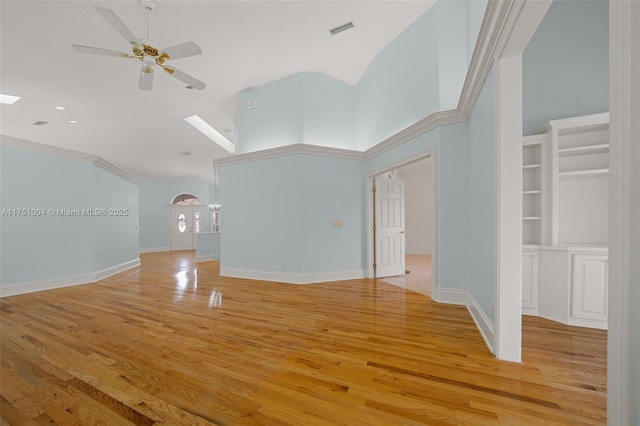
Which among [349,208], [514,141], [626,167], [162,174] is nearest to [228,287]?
[349,208]

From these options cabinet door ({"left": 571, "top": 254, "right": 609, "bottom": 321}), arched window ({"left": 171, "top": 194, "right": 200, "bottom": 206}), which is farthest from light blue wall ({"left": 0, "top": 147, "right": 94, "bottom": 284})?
arched window ({"left": 171, "top": 194, "right": 200, "bottom": 206})

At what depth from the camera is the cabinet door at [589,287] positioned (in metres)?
3.01

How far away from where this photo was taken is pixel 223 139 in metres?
9.54

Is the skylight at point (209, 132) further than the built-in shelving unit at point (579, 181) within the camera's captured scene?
Yes

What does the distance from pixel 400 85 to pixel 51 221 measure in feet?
23.5

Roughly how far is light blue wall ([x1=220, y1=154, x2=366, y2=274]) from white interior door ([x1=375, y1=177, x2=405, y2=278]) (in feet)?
1.20

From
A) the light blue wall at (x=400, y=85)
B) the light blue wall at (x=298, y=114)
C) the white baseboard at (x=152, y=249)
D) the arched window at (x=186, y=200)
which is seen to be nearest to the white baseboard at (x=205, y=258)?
the light blue wall at (x=298, y=114)

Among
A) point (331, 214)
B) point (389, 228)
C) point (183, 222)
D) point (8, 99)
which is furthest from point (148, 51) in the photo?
point (183, 222)

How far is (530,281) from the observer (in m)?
3.47

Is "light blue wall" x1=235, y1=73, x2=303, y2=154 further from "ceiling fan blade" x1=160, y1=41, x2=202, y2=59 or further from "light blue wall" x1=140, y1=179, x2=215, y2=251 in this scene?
"light blue wall" x1=140, y1=179, x2=215, y2=251

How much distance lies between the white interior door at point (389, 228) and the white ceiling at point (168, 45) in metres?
2.65

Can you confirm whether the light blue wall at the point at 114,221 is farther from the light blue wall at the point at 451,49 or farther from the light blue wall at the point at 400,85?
the light blue wall at the point at 451,49

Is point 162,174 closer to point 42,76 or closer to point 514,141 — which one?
point 42,76

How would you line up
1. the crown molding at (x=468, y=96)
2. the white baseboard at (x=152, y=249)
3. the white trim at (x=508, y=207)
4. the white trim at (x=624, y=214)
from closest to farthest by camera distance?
1. the white trim at (x=624, y=214)
2. the crown molding at (x=468, y=96)
3. the white trim at (x=508, y=207)
4. the white baseboard at (x=152, y=249)
